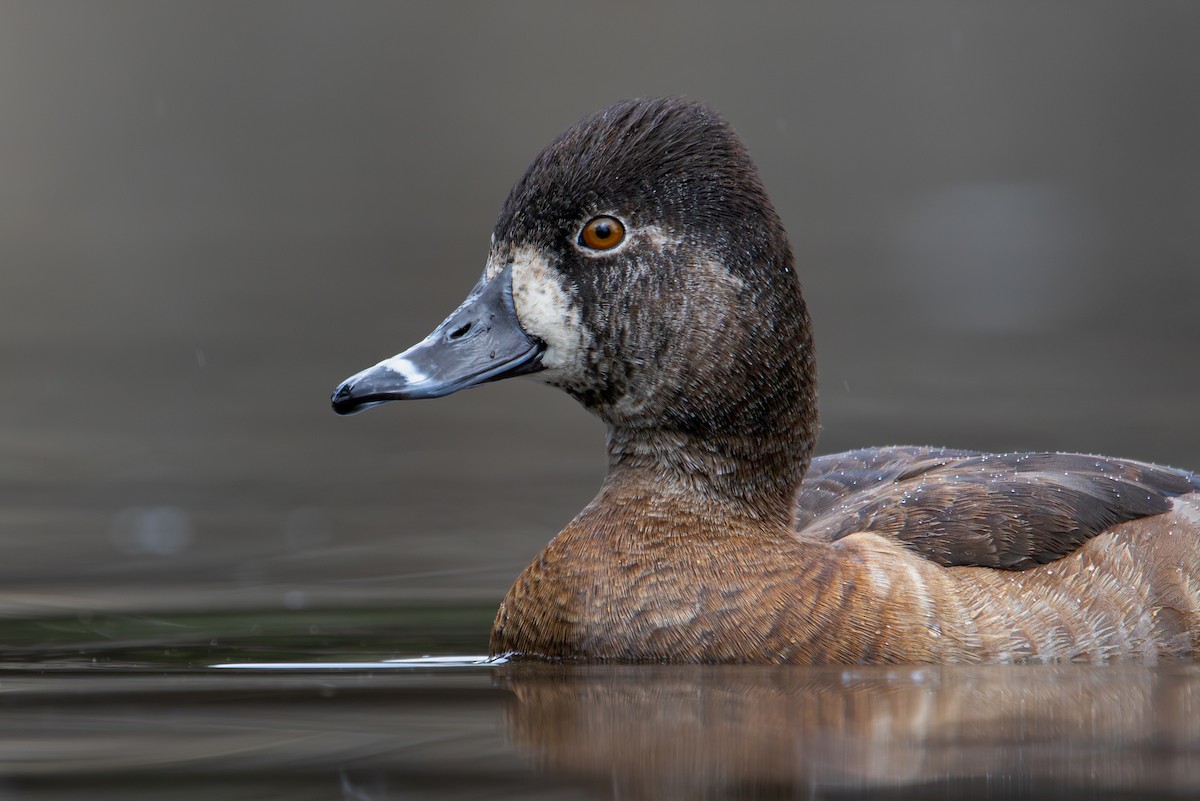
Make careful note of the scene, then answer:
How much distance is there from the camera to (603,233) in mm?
5957

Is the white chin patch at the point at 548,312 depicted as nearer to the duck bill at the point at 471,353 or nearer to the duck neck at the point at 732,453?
the duck bill at the point at 471,353

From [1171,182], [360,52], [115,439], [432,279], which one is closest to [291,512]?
[115,439]

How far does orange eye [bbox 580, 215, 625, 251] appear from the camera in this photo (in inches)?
234

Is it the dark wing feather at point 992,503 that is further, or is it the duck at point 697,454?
the dark wing feather at point 992,503

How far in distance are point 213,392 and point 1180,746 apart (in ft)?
26.0

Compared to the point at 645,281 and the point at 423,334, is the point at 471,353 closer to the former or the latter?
the point at 645,281

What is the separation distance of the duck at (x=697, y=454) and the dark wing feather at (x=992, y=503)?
0.05 feet

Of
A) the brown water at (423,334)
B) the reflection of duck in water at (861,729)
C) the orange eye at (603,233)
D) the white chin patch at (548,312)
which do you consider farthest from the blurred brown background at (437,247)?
the reflection of duck in water at (861,729)

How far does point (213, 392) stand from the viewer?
37.4ft

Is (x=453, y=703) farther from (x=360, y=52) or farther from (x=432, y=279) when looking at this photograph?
(x=360, y=52)

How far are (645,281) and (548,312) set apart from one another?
1.06 feet

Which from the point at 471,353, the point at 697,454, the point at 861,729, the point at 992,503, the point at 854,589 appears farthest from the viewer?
the point at 992,503

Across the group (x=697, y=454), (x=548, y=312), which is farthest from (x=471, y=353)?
(x=697, y=454)

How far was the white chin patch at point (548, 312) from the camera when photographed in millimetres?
5945
